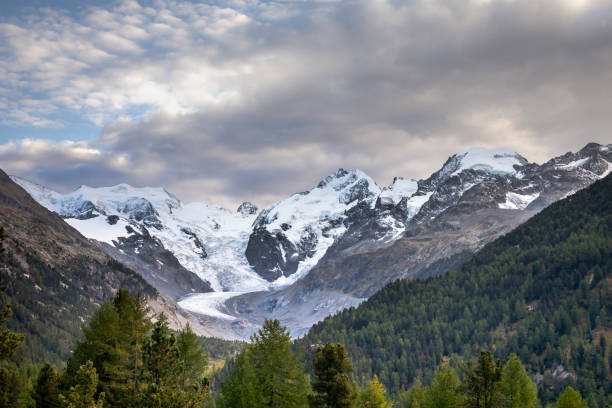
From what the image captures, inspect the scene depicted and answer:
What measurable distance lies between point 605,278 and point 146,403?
174m

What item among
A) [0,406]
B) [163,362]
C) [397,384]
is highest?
[163,362]

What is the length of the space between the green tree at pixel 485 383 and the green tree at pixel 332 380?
13765 mm

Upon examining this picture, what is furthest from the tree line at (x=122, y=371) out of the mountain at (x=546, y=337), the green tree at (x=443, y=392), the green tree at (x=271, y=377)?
the mountain at (x=546, y=337)

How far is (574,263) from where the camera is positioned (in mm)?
193625

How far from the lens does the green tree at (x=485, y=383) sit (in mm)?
49875

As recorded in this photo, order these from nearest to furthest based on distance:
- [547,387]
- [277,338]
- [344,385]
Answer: [344,385], [277,338], [547,387]

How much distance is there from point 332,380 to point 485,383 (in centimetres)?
1594

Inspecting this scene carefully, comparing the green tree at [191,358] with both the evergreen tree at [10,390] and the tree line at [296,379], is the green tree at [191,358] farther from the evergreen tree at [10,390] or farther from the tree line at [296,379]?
the evergreen tree at [10,390]

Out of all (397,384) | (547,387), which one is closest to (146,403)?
(547,387)

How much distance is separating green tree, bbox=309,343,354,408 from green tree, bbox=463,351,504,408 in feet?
45.2

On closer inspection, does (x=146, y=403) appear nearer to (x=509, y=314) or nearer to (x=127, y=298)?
(x=127, y=298)

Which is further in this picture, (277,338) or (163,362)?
(277,338)

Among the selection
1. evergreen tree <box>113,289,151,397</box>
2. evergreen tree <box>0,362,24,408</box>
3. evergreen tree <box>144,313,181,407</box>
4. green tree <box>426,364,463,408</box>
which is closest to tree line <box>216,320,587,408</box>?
evergreen tree <box>144,313,181,407</box>

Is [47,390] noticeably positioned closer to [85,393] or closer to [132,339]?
[132,339]
